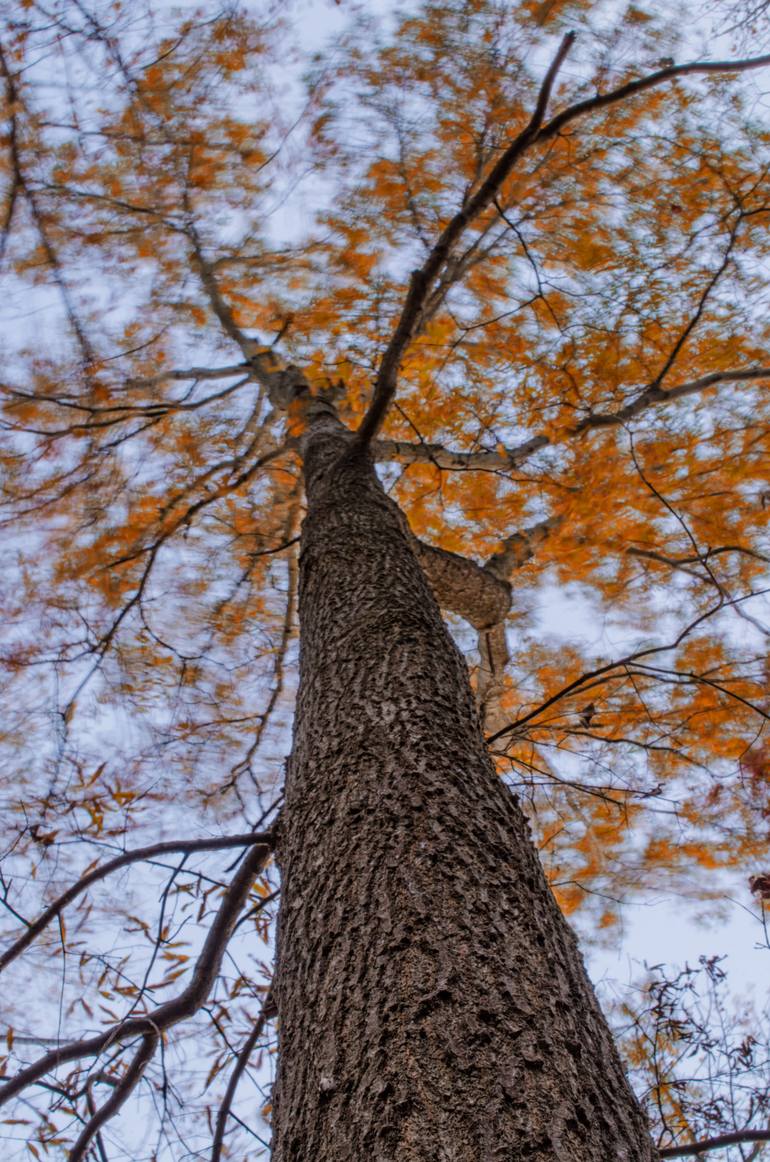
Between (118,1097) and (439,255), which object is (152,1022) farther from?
(439,255)

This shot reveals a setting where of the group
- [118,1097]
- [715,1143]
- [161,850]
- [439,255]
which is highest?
[439,255]

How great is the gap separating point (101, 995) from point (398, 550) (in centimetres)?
207

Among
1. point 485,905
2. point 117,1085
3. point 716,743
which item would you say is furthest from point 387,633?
point 716,743

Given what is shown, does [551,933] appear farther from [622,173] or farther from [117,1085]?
[622,173]

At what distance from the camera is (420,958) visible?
1024mm

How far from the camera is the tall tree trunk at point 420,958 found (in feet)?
2.73

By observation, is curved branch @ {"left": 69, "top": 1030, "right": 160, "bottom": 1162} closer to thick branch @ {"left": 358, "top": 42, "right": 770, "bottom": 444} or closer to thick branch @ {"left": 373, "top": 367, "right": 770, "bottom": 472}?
thick branch @ {"left": 358, "top": 42, "right": 770, "bottom": 444}

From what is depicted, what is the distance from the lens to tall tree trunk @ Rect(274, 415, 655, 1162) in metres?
0.83

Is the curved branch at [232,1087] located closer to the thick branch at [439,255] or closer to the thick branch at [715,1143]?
the thick branch at [715,1143]

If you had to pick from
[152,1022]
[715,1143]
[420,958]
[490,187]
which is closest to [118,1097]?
[152,1022]

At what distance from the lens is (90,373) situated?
450 cm

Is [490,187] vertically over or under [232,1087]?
over

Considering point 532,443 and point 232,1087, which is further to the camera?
point 532,443

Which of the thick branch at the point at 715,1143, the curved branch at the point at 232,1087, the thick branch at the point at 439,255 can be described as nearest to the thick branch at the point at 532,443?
the thick branch at the point at 439,255
